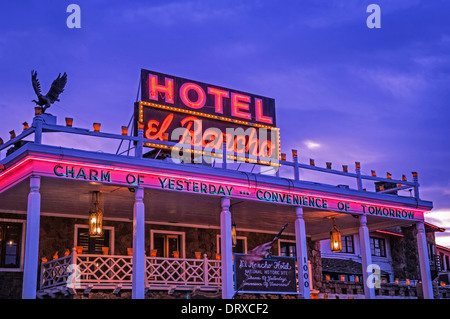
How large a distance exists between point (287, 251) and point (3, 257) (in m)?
12.9

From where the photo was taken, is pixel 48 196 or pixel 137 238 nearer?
pixel 137 238

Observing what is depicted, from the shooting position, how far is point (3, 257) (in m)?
21.0

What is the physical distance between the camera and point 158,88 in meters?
23.7

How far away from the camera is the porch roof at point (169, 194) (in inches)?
672

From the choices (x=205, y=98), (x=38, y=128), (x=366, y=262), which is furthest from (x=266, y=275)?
(x=38, y=128)

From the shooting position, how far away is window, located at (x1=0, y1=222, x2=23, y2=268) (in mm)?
21047

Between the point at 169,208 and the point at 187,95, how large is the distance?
5048mm

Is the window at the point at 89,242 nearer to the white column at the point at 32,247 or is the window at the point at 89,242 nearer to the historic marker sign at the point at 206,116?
the historic marker sign at the point at 206,116

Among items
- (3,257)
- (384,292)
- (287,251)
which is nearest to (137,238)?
(3,257)

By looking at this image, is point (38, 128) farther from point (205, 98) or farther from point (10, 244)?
point (205, 98)

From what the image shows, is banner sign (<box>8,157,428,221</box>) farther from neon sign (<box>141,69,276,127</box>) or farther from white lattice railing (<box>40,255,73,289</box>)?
neon sign (<box>141,69,276,127</box>)

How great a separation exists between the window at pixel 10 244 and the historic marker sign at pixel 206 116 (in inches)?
225
